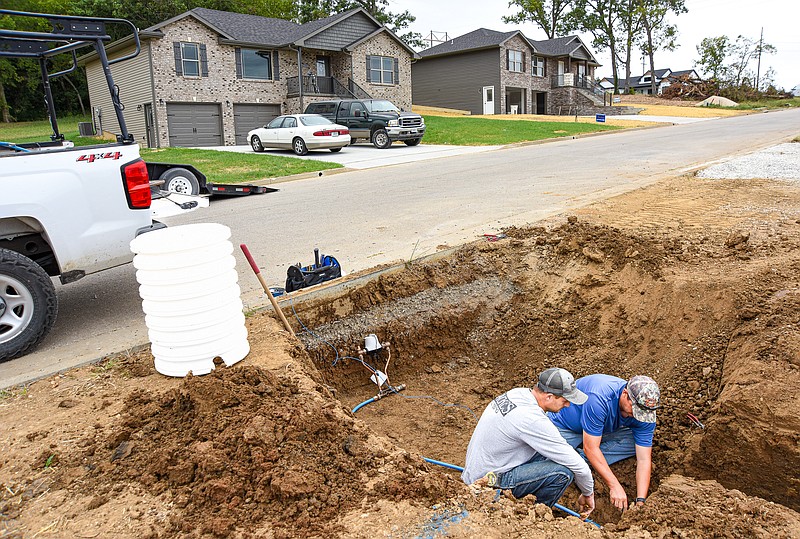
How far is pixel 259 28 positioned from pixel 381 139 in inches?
511

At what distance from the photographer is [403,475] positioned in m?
3.23

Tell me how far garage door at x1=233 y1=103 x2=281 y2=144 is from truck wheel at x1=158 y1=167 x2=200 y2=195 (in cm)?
2006

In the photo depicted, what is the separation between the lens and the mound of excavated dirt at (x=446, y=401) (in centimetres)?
299

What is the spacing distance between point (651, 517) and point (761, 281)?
10.7 feet

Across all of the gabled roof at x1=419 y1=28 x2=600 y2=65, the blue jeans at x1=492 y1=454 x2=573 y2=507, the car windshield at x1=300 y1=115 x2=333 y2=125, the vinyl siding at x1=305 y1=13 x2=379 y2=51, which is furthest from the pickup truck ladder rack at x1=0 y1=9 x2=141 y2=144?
the gabled roof at x1=419 y1=28 x2=600 y2=65

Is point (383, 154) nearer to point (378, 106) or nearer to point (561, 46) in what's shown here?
point (378, 106)

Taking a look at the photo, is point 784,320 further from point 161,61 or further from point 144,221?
point 161,61

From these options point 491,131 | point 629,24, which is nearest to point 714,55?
point 629,24

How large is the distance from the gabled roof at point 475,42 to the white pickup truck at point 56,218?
40.6 metres

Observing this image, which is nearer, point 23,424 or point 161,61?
point 23,424

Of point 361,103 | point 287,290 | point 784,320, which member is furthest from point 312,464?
point 361,103

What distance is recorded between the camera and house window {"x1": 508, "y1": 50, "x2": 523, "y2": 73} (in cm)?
4344

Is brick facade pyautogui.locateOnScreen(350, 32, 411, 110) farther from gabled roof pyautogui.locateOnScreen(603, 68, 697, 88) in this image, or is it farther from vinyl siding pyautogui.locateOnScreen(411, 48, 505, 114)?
gabled roof pyautogui.locateOnScreen(603, 68, 697, 88)

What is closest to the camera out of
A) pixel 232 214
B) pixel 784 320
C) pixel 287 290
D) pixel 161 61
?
pixel 784 320
